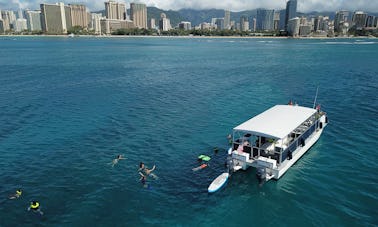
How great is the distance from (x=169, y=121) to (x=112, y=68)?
68.7m

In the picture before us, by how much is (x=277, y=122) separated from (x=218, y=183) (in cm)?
922

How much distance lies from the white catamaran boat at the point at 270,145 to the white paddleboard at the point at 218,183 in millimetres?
1563

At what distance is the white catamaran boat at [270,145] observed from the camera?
27328 millimetres

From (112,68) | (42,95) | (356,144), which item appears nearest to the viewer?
(356,144)

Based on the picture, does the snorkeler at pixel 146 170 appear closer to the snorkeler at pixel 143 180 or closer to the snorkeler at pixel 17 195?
the snorkeler at pixel 143 180

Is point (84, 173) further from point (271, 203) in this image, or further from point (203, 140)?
point (271, 203)

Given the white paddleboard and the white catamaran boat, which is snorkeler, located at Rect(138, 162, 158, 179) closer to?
the white paddleboard

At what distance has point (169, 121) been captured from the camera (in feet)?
149

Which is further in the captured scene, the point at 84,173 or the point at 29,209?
the point at 84,173

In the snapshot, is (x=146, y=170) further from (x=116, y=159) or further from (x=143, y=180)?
(x=116, y=159)

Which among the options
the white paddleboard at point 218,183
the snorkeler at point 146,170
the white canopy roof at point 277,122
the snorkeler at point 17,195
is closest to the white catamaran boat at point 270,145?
the white canopy roof at point 277,122

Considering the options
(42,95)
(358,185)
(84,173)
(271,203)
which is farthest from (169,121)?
(42,95)

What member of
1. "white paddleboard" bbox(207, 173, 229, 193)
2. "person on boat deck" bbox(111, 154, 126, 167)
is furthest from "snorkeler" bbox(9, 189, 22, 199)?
"white paddleboard" bbox(207, 173, 229, 193)

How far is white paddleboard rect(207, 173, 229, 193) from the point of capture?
85.4 ft
